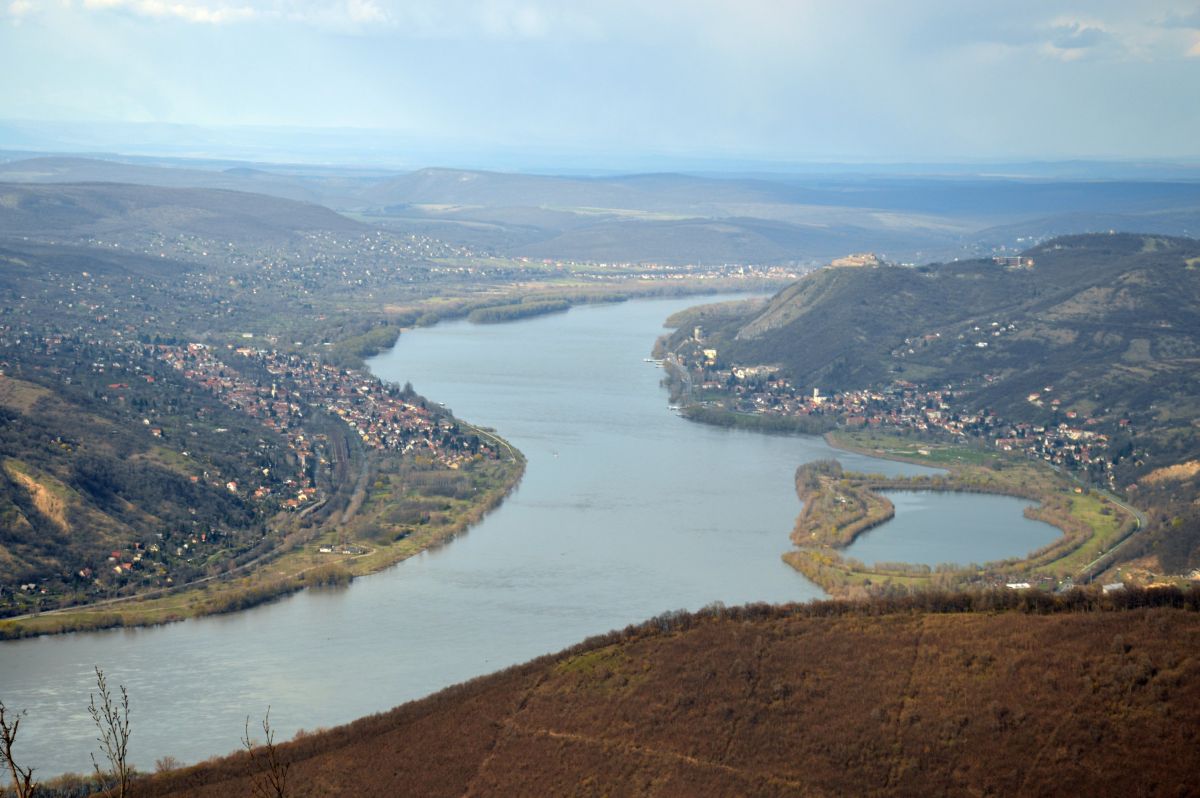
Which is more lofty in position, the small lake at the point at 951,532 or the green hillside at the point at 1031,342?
the green hillside at the point at 1031,342

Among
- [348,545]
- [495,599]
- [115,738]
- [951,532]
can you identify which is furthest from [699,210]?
[115,738]

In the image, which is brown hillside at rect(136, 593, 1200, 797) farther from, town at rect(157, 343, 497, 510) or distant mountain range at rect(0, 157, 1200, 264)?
distant mountain range at rect(0, 157, 1200, 264)

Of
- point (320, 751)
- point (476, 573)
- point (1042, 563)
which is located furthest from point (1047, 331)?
point (320, 751)

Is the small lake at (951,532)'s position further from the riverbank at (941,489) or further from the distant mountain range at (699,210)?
the distant mountain range at (699,210)

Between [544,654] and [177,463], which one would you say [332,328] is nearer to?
[177,463]

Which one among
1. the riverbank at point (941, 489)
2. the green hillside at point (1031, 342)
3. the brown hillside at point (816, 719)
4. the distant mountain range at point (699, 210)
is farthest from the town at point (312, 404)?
the distant mountain range at point (699, 210)
